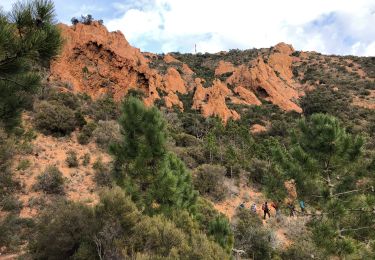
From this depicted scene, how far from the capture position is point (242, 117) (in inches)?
2015

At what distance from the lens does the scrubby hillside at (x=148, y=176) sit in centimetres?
960

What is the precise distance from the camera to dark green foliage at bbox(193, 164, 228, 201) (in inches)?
947

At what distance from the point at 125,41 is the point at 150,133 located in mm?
33622

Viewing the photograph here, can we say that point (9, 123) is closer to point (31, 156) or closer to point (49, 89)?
point (31, 156)

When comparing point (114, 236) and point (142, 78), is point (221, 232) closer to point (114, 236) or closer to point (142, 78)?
point (114, 236)

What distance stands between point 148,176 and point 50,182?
8.49 meters

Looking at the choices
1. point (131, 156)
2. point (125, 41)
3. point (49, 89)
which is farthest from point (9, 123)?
point (125, 41)

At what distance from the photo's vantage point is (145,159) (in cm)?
1234

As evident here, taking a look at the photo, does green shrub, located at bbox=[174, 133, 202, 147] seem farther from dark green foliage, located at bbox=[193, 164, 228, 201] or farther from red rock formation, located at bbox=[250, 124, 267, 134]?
red rock formation, located at bbox=[250, 124, 267, 134]

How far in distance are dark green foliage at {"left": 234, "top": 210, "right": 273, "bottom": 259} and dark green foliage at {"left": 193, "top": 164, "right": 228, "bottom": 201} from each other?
4.56 m

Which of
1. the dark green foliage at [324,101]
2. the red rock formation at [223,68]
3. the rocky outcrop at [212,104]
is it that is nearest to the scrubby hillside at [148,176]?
the rocky outcrop at [212,104]

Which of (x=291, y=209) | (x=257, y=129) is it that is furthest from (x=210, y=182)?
(x=257, y=129)

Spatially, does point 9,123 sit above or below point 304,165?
above

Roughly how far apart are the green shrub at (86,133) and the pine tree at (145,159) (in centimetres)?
1219
